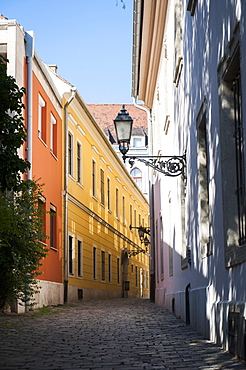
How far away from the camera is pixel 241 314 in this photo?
221 inches

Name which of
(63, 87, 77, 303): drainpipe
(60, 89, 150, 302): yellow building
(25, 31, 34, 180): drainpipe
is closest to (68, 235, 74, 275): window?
(60, 89, 150, 302): yellow building

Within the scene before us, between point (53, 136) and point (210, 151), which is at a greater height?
point (53, 136)

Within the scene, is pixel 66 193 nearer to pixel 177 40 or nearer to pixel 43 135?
pixel 43 135

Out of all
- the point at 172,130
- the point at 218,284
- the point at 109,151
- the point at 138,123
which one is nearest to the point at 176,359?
the point at 218,284

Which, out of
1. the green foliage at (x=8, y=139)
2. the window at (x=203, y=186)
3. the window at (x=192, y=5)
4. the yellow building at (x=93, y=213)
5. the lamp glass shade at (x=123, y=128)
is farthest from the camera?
the yellow building at (x=93, y=213)

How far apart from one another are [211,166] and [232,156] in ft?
4.10

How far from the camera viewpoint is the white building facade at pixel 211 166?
627cm

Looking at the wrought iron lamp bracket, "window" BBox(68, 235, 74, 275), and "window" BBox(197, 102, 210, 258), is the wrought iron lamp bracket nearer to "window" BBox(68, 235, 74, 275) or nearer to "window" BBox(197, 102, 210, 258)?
"window" BBox(197, 102, 210, 258)

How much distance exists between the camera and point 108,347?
Result: 25.7 feet

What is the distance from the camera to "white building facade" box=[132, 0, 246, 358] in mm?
6270

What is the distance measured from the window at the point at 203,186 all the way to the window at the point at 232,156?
6.06ft

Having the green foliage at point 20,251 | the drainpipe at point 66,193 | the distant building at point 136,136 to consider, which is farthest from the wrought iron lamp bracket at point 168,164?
the distant building at point 136,136

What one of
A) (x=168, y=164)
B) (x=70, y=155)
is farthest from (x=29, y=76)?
(x=70, y=155)

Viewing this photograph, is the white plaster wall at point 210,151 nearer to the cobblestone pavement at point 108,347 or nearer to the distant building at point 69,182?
the cobblestone pavement at point 108,347
